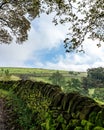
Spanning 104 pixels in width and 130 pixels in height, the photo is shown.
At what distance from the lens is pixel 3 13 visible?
50.4 metres

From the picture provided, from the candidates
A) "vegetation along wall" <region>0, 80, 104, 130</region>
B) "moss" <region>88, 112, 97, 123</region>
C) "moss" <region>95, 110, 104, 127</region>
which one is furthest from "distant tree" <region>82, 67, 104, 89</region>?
"moss" <region>95, 110, 104, 127</region>

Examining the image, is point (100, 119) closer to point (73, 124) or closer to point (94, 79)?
point (73, 124)

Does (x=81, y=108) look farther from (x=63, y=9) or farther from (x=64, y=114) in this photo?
(x=63, y=9)

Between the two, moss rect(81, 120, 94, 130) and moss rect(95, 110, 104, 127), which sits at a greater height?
moss rect(95, 110, 104, 127)

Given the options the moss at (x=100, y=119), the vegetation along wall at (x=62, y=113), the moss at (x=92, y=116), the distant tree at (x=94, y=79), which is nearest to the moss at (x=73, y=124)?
the vegetation along wall at (x=62, y=113)

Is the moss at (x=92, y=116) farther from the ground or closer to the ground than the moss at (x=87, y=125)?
farther from the ground

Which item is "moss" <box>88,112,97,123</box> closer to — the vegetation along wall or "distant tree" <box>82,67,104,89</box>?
the vegetation along wall

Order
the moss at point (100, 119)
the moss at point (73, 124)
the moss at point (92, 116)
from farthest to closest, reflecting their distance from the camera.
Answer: the moss at point (73, 124), the moss at point (92, 116), the moss at point (100, 119)

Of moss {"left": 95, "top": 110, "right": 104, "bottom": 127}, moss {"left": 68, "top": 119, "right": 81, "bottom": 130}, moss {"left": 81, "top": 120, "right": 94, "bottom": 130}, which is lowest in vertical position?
moss {"left": 68, "top": 119, "right": 81, "bottom": 130}

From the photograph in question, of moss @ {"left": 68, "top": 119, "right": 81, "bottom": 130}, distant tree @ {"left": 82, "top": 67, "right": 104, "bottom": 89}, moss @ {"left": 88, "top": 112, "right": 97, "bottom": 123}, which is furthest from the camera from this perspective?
distant tree @ {"left": 82, "top": 67, "right": 104, "bottom": 89}

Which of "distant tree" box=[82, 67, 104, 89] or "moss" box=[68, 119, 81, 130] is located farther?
"distant tree" box=[82, 67, 104, 89]

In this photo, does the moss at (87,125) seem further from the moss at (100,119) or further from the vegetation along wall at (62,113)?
the moss at (100,119)

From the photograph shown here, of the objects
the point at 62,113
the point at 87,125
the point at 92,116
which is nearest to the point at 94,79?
the point at 62,113

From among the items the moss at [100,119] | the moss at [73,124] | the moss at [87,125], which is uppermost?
the moss at [100,119]
